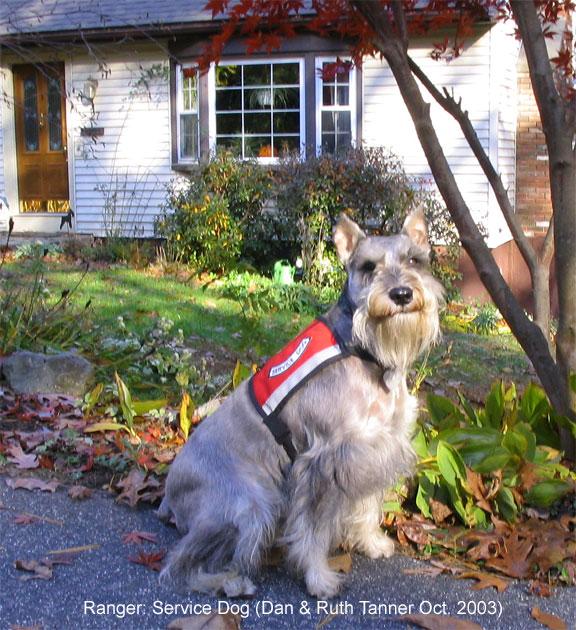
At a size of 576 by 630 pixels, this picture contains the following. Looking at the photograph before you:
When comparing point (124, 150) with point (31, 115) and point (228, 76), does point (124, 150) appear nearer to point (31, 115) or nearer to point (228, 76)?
point (31, 115)

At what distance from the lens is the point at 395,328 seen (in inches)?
156

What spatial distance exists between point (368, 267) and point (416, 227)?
1.52 feet

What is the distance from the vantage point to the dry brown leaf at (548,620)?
375 centimetres

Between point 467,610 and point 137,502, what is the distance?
6.73 feet

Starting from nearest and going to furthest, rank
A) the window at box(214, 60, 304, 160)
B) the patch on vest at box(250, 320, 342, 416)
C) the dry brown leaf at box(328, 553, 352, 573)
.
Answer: the patch on vest at box(250, 320, 342, 416)
the dry brown leaf at box(328, 553, 352, 573)
the window at box(214, 60, 304, 160)

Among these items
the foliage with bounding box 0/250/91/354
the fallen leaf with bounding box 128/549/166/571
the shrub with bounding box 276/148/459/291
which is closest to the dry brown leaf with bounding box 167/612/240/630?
the fallen leaf with bounding box 128/549/166/571

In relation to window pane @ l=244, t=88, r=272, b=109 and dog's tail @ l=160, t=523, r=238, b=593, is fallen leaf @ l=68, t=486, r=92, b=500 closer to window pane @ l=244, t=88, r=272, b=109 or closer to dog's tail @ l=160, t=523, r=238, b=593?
dog's tail @ l=160, t=523, r=238, b=593

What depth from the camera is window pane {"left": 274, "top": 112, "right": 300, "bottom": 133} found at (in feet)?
51.6

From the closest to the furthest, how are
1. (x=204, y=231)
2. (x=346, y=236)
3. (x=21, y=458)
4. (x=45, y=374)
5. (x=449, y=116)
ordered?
(x=346, y=236), (x=21, y=458), (x=45, y=374), (x=204, y=231), (x=449, y=116)

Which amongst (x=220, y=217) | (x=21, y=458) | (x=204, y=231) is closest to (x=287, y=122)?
(x=220, y=217)

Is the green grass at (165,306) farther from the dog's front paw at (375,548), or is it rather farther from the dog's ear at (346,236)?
the dog's ear at (346,236)

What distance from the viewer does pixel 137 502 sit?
5047 millimetres

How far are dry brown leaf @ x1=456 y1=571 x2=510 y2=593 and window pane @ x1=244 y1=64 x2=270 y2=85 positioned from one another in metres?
12.9

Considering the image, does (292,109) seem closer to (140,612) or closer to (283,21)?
(283,21)
